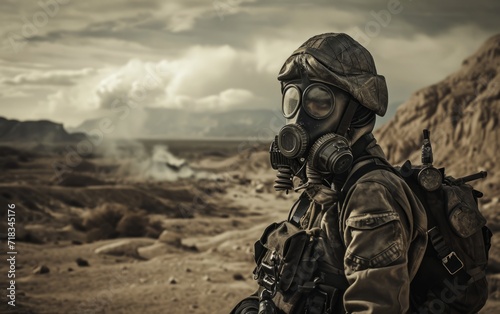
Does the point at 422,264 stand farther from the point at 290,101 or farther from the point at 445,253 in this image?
the point at 290,101

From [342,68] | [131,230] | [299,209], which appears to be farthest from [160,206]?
[342,68]

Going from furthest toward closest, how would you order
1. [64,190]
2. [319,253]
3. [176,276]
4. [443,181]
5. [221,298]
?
[64,190] → [176,276] → [221,298] → [443,181] → [319,253]

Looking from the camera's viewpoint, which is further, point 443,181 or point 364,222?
point 443,181

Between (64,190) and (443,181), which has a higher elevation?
(443,181)

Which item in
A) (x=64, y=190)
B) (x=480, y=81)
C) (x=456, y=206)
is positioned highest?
(x=480, y=81)

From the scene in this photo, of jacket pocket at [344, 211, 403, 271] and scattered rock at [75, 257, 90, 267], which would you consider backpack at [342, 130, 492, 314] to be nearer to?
jacket pocket at [344, 211, 403, 271]

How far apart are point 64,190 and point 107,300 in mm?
9650

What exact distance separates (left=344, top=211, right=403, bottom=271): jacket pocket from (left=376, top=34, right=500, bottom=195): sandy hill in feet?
55.9

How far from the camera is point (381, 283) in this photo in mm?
3094

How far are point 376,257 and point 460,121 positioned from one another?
67.2ft

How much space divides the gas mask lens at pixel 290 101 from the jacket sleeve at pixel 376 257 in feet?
1.98

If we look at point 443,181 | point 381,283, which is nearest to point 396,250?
point 381,283

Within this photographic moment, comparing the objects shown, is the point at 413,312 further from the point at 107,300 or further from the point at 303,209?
the point at 107,300

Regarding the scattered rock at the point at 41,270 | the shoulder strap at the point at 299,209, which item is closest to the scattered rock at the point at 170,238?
the scattered rock at the point at 41,270
